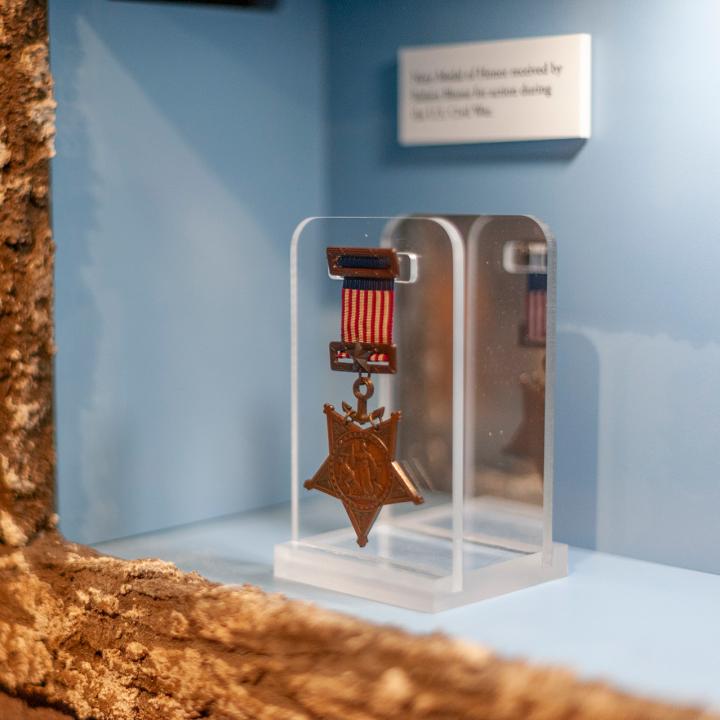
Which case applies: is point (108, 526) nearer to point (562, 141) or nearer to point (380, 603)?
point (380, 603)

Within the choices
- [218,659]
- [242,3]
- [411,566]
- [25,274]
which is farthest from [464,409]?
[242,3]

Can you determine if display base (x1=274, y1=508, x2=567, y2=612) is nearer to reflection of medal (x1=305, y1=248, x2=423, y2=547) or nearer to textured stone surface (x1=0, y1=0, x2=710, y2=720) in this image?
reflection of medal (x1=305, y1=248, x2=423, y2=547)

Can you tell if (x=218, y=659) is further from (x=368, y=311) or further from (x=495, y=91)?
(x=495, y=91)

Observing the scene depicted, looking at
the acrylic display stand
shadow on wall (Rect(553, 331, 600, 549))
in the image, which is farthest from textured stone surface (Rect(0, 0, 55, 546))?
shadow on wall (Rect(553, 331, 600, 549))

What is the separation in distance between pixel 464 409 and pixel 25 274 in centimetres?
104

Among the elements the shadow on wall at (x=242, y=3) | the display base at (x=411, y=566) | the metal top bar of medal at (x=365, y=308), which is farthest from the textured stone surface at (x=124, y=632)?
the metal top bar of medal at (x=365, y=308)

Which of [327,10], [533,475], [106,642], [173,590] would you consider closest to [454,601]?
[533,475]

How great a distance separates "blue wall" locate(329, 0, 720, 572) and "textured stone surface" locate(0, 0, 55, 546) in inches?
39.0

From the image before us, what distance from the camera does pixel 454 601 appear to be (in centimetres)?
265

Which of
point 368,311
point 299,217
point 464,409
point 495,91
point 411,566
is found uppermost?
point 495,91

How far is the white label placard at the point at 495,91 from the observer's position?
9.84 ft

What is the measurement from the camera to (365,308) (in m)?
2.78

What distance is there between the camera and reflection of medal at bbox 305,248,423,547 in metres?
2.75

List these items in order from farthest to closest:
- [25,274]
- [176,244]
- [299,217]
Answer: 1. [299,217]
2. [176,244]
3. [25,274]
